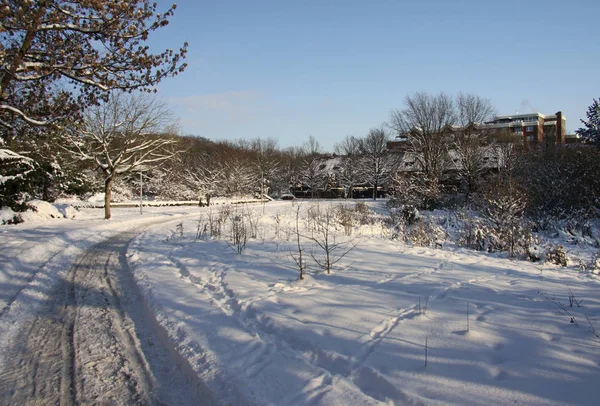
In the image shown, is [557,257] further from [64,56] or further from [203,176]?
[203,176]

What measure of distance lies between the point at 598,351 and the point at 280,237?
339 inches

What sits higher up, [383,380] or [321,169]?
[321,169]

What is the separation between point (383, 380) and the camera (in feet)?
10.7

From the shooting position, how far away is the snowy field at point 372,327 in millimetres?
3158

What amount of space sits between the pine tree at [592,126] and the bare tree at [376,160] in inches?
1283

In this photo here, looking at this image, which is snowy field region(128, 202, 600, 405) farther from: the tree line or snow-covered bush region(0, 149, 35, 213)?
snow-covered bush region(0, 149, 35, 213)

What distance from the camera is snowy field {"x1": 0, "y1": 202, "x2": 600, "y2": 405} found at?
10.4 ft

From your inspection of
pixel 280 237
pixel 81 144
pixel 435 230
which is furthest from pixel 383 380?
pixel 81 144

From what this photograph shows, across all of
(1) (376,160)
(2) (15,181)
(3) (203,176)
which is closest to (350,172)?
(1) (376,160)

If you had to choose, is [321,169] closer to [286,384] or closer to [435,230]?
[435,230]

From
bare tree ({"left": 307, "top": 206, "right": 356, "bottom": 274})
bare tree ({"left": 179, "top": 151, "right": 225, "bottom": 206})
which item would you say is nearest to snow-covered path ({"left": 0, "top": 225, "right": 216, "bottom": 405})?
bare tree ({"left": 307, "top": 206, "right": 356, "bottom": 274})

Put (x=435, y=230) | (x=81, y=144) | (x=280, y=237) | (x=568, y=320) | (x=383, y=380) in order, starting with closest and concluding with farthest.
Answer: (x=383, y=380)
(x=568, y=320)
(x=280, y=237)
(x=435, y=230)
(x=81, y=144)

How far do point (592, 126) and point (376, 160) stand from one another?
37.3 meters

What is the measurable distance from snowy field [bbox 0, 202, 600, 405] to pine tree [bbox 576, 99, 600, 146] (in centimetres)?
2053
